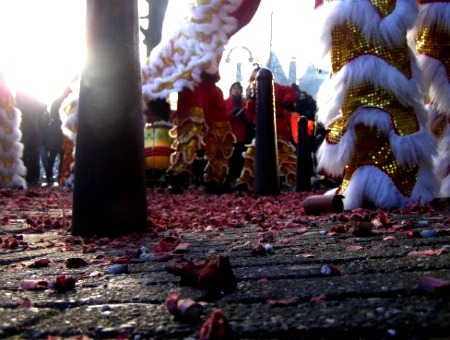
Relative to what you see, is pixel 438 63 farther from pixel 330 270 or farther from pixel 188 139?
pixel 188 139

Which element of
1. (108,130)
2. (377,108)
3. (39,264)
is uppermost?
(377,108)

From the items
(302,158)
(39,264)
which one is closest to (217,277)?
(39,264)

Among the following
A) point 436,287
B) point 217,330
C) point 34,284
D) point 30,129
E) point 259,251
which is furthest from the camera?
point 30,129

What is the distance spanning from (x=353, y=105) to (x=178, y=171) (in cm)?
401

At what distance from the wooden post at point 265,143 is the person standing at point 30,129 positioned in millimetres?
7218

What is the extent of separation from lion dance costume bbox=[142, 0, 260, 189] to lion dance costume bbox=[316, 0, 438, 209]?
3.55 metres

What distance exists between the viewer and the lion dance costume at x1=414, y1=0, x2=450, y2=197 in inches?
160

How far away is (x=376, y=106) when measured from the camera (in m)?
3.87

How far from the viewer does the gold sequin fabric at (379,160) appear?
3824 millimetres

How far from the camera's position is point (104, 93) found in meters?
3.15

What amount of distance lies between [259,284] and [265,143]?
199 inches

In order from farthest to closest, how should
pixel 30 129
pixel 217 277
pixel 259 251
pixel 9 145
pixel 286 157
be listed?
1. pixel 30 129
2. pixel 9 145
3. pixel 286 157
4. pixel 259 251
5. pixel 217 277

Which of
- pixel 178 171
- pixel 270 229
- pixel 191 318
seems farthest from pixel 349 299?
pixel 178 171

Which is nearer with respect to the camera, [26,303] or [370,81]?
[26,303]
